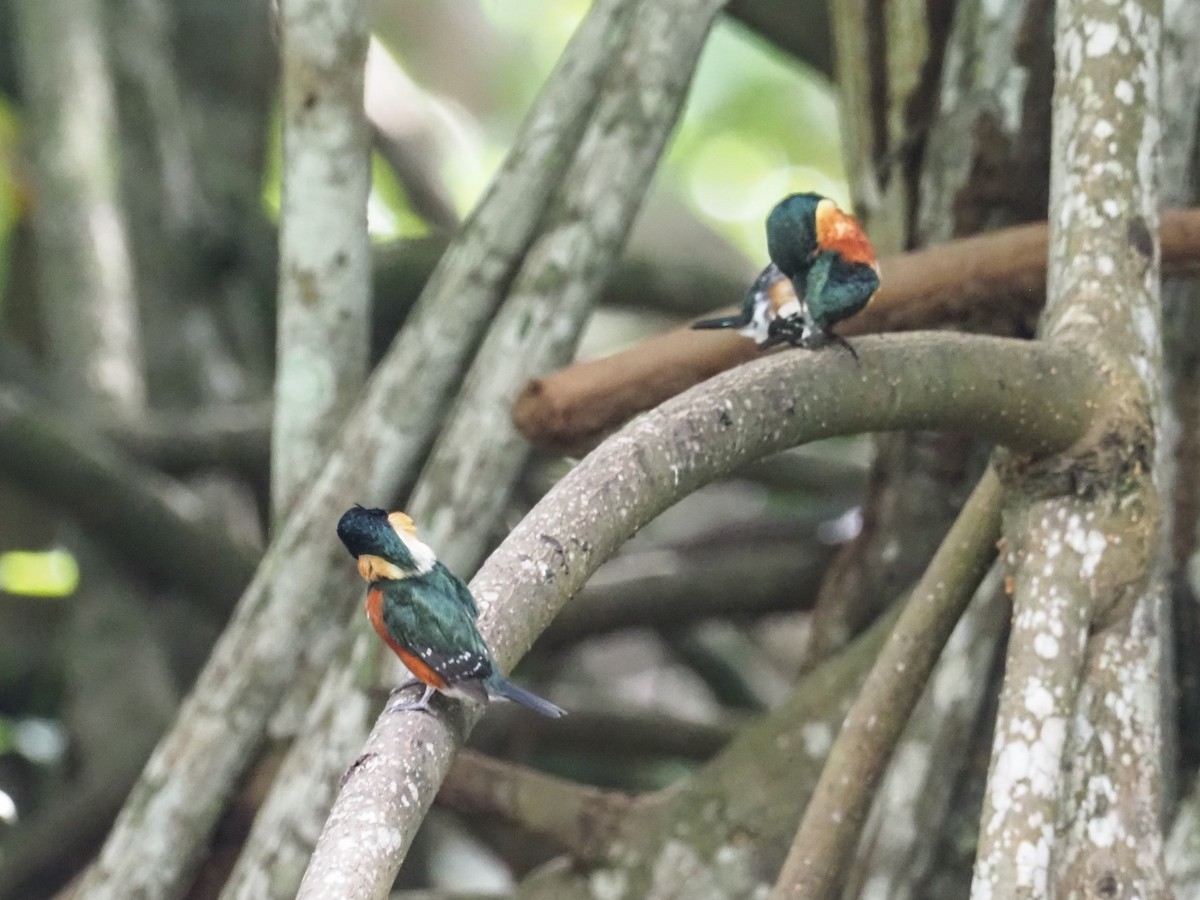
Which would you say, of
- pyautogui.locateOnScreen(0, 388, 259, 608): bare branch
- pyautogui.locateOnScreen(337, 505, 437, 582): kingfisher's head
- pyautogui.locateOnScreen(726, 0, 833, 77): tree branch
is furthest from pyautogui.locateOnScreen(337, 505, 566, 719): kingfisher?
pyautogui.locateOnScreen(726, 0, 833, 77): tree branch

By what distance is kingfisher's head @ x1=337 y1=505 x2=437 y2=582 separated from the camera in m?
1.36

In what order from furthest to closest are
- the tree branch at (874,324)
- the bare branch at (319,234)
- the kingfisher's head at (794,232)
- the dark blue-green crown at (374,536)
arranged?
the bare branch at (319,234)
the tree branch at (874,324)
the kingfisher's head at (794,232)
the dark blue-green crown at (374,536)

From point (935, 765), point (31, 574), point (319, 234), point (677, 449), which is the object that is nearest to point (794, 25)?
point (319, 234)

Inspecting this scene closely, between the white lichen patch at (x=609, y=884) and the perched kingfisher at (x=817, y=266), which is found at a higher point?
the perched kingfisher at (x=817, y=266)

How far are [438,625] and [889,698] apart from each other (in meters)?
0.89

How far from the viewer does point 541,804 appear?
7.73 feet

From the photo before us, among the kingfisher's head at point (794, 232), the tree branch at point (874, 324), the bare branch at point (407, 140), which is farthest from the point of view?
the bare branch at point (407, 140)

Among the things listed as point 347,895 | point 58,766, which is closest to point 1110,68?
point 347,895

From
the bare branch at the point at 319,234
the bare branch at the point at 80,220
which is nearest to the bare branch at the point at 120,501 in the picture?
the bare branch at the point at 80,220

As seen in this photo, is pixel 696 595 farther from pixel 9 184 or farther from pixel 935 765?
pixel 9 184

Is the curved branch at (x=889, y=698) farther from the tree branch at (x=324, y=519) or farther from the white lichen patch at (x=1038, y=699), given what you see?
the tree branch at (x=324, y=519)

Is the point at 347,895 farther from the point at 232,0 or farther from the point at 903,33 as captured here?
the point at 232,0

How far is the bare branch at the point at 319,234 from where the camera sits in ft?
8.34

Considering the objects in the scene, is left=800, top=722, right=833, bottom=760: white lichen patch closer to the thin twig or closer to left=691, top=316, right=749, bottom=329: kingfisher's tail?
the thin twig
